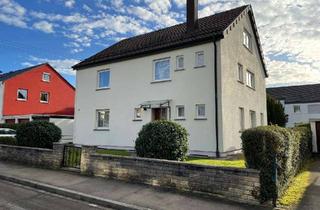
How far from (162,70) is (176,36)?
2391 mm

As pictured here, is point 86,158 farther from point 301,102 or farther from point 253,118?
point 301,102

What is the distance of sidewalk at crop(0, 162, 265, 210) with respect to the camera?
6605 mm

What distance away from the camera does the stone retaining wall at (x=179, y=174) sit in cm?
670

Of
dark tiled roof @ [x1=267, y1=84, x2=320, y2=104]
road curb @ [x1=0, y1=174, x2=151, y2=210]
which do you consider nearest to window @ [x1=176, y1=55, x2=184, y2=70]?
road curb @ [x1=0, y1=174, x2=151, y2=210]

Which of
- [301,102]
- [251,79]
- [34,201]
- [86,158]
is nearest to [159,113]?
[86,158]

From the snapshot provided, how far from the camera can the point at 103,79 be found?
19.9m

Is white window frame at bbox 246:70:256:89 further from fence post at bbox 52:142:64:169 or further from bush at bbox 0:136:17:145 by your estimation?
bush at bbox 0:136:17:145

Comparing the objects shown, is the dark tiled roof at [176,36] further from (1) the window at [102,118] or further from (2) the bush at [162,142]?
(2) the bush at [162,142]

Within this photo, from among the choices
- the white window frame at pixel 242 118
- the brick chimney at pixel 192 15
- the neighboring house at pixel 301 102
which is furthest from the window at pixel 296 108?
the brick chimney at pixel 192 15

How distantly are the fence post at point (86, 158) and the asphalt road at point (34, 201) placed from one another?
6.49 ft

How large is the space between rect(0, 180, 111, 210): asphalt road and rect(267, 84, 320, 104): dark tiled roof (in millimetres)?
45638

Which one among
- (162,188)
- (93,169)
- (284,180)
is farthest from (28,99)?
(284,180)

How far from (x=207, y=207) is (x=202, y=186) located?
3.33ft

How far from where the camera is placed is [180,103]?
51.0ft
